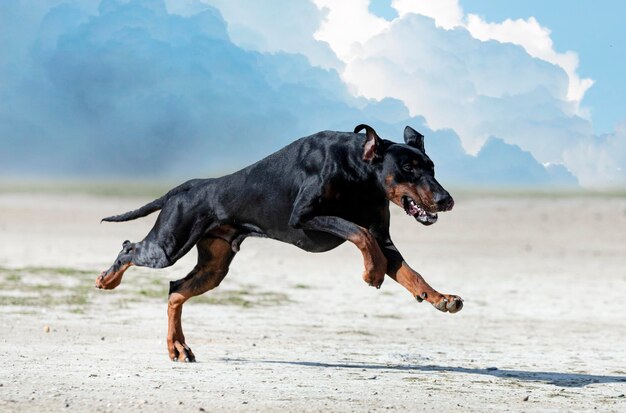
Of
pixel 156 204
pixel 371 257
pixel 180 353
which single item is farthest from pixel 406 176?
pixel 180 353

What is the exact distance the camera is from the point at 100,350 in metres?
12.5

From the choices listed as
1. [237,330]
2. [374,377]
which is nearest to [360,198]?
[374,377]

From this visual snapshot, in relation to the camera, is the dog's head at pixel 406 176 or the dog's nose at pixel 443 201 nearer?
the dog's nose at pixel 443 201

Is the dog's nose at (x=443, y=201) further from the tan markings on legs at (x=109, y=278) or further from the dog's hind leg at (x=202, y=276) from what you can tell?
the tan markings on legs at (x=109, y=278)

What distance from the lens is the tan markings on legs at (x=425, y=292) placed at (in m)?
9.85

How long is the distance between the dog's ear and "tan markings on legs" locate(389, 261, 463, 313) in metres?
1.08

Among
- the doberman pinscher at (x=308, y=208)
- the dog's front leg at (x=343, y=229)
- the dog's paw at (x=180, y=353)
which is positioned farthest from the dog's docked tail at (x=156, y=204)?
the dog's front leg at (x=343, y=229)

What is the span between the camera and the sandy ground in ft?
32.2

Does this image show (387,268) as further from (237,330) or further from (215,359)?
(237,330)

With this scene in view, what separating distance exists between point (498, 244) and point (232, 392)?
2778 centimetres

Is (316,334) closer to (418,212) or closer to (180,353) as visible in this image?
(180,353)

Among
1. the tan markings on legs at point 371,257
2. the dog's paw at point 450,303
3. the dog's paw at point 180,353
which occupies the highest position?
the tan markings on legs at point 371,257

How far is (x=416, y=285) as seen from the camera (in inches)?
399

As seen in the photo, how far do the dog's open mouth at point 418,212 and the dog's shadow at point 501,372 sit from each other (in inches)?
81.9
